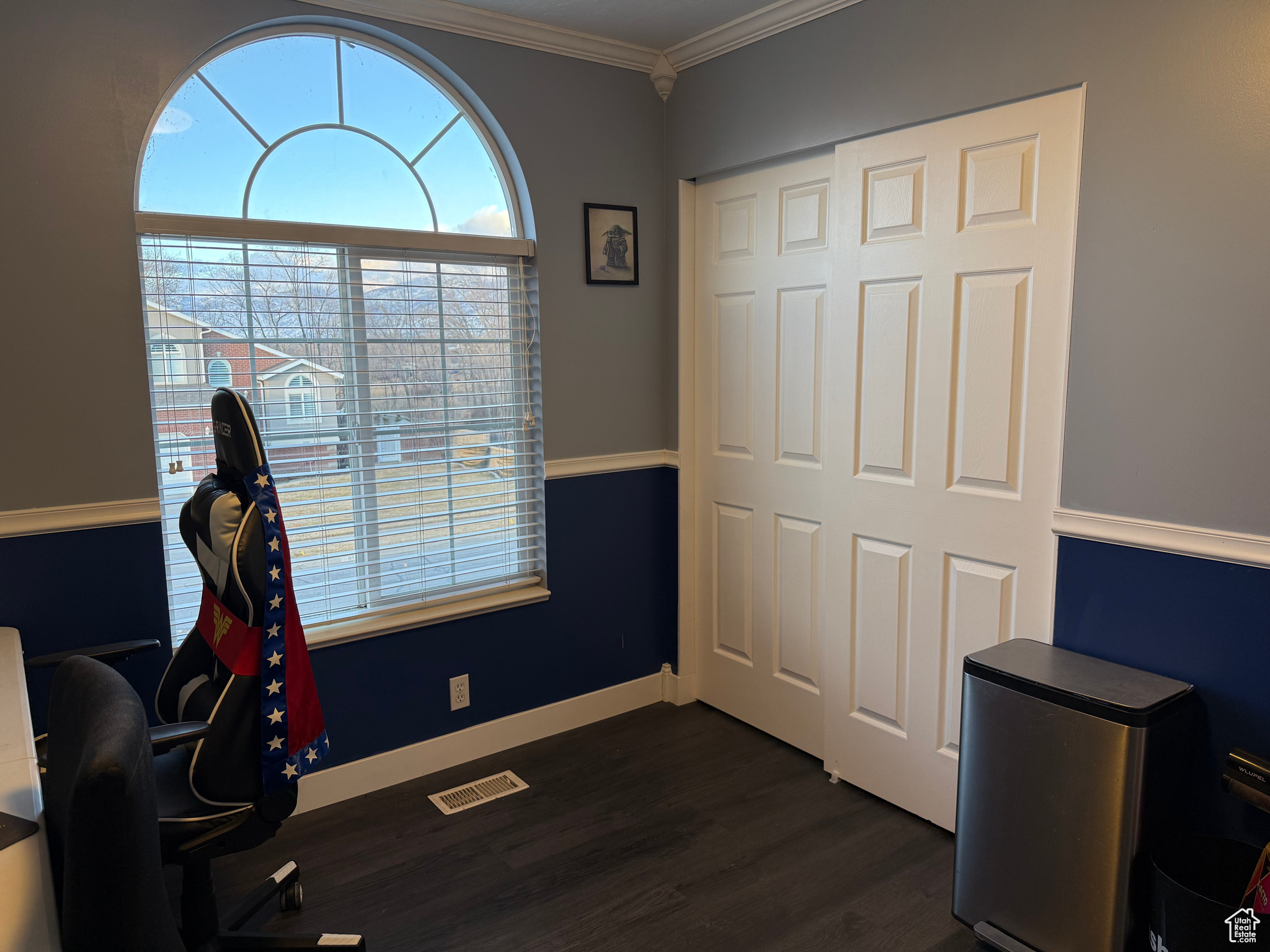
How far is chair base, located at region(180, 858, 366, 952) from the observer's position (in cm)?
189

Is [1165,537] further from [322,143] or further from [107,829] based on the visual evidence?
[322,143]

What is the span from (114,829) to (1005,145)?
241 cm

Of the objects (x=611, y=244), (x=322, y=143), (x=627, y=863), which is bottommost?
(x=627, y=863)

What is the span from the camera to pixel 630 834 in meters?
2.55

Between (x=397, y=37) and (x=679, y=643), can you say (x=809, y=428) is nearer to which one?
(x=679, y=643)

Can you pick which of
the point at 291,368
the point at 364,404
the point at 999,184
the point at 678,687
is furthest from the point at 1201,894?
the point at 291,368

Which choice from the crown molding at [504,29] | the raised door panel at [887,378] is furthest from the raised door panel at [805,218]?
the crown molding at [504,29]

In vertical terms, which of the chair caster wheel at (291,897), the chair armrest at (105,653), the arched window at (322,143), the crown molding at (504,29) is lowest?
the chair caster wheel at (291,897)

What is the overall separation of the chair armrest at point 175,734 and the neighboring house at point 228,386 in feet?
3.29

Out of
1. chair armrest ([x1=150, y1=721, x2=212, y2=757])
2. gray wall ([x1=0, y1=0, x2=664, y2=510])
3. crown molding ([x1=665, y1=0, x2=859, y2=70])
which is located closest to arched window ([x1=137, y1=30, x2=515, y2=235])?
gray wall ([x1=0, y1=0, x2=664, y2=510])

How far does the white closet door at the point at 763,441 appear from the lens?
2.89 m

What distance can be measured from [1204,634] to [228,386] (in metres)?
2.67

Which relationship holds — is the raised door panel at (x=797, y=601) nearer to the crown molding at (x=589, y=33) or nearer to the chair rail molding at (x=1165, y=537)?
the chair rail molding at (x=1165, y=537)

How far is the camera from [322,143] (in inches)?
104
